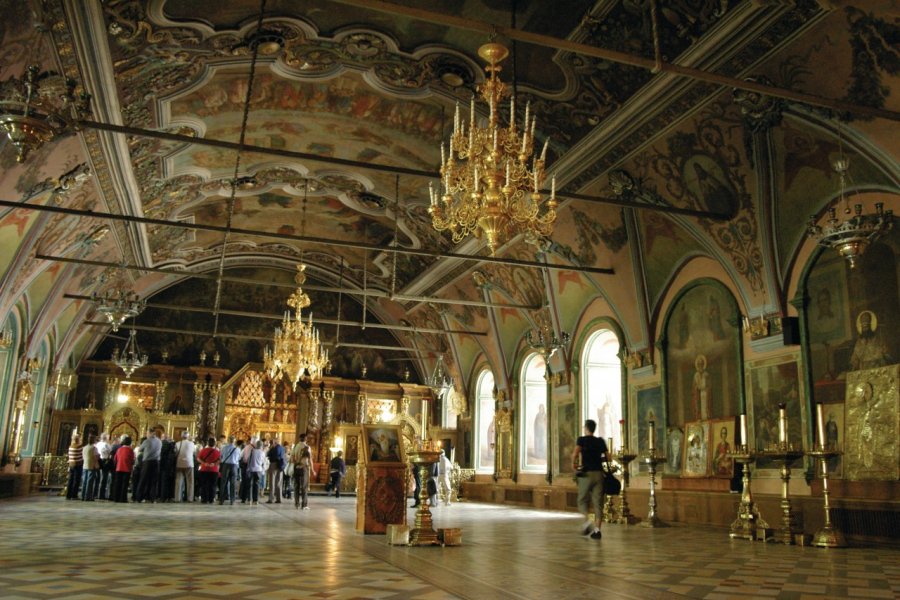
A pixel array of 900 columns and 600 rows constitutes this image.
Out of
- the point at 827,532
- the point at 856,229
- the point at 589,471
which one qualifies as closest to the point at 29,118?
the point at 589,471

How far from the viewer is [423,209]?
1750 cm

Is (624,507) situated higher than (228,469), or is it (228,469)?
(228,469)

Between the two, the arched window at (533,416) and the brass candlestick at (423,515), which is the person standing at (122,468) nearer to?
the brass candlestick at (423,515)

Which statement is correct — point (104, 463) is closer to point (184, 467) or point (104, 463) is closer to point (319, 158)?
point (184, 467)

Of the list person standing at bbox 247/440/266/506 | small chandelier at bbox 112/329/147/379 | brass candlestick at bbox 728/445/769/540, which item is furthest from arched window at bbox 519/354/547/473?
small chandelier at bbox 112/329/147/379

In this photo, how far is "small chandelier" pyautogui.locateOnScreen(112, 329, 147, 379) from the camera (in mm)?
19828

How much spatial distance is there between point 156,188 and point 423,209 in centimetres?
591

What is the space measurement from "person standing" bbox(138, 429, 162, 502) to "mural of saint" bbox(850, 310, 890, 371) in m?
14.0

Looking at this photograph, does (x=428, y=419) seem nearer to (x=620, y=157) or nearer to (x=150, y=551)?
(x=620, y=157)

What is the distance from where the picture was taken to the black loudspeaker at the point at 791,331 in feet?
37.4

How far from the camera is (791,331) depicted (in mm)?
11445

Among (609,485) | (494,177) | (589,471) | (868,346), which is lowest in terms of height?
(609,485)

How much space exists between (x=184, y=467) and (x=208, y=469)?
1.74ft

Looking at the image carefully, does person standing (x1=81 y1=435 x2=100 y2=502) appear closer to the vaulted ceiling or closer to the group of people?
the group of people
